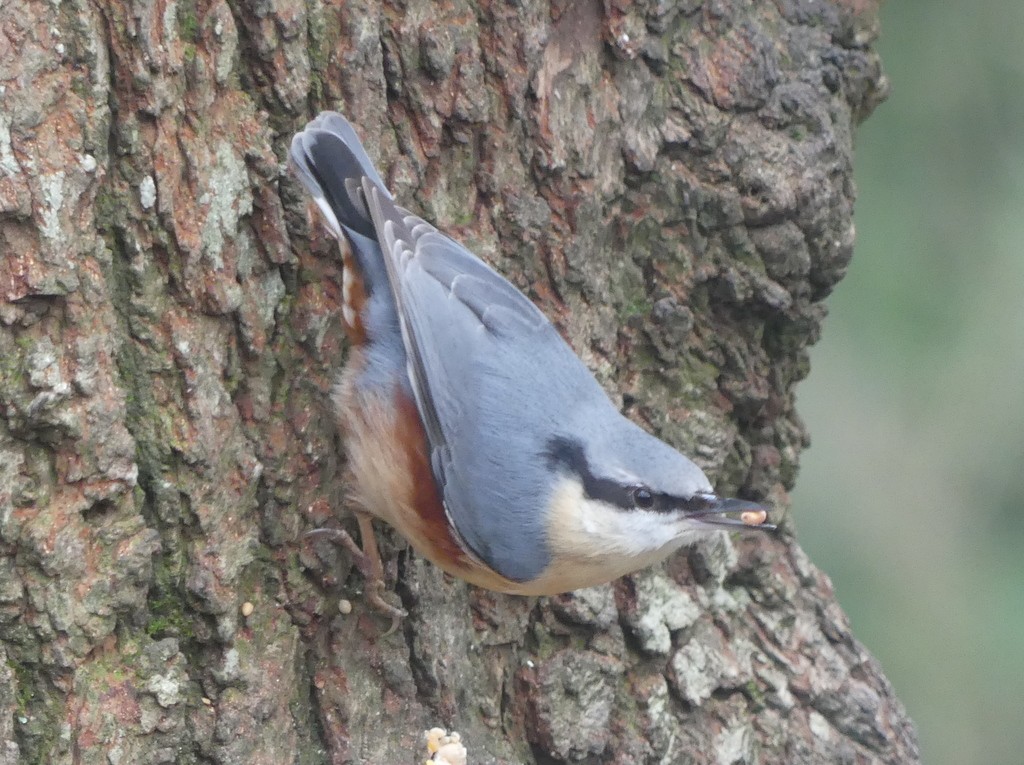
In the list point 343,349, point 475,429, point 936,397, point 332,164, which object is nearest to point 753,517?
point 475,429

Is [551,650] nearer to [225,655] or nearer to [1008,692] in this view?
[225,655]

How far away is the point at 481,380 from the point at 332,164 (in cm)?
54

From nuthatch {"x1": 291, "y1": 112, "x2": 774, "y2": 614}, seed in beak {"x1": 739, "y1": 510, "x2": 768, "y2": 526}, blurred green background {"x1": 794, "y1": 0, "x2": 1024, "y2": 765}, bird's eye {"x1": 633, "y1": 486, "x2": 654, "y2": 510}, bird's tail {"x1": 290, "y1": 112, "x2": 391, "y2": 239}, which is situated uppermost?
bird's tail {"x1": 290, "y1": 112, "x2": 391, "y2": 239}

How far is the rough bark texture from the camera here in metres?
2.00

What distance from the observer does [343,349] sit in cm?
253

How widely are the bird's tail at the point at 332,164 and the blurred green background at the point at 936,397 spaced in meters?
2.32

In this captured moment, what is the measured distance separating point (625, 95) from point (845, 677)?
160cm

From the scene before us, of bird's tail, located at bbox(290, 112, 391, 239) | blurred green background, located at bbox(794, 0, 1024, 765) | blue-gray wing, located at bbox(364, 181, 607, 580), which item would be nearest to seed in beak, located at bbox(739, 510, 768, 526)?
blue-gray wing, located at bbox(364, 181, 607, 580)

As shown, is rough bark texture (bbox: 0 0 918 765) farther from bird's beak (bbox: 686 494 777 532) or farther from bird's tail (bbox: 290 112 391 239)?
bird's beak (bbox: 686 494 777 532)

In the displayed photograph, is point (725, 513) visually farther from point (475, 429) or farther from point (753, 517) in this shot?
point (475, 429)

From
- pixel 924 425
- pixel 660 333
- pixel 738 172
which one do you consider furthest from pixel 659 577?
pixel 924 425

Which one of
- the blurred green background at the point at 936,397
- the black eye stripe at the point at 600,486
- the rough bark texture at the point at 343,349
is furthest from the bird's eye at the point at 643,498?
the blurred green background at the point at 936,397

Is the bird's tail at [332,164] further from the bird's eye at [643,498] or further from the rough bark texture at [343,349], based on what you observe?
the bird's eye at [643,498]

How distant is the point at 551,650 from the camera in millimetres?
2730
